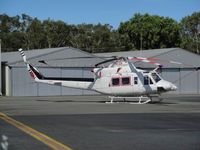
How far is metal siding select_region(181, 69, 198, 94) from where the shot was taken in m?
52.8

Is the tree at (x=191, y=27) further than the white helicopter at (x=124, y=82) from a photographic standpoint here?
Yes

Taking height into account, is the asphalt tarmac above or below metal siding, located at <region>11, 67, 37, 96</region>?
below

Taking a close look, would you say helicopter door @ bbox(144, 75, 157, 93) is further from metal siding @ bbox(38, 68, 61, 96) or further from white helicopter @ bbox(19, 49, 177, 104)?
metal siding @ bbox(38, 68, 61, 96)

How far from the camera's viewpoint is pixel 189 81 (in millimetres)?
53188

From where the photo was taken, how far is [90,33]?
9294 cm

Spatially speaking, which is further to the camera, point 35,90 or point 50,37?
point 50,37

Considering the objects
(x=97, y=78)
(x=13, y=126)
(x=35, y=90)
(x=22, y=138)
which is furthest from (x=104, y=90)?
(x=22, y=138)

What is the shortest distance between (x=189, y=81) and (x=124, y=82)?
836 inches

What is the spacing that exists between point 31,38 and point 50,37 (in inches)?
149

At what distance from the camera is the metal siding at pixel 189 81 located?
52.8m

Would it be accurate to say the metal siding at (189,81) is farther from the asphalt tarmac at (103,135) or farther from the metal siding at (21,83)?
the asphalt tarmac at (103,135)

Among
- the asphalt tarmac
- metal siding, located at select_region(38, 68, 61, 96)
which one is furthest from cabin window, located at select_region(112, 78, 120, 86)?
the asphalt tarmac

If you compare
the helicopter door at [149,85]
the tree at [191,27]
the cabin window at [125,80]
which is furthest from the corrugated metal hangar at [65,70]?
the tree at [191,27]

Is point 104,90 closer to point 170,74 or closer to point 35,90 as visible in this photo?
point 35,90
